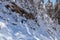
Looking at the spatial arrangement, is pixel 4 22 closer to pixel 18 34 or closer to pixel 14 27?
pixel 14 27

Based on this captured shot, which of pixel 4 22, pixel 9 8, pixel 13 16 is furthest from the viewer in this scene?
pixel 9 8

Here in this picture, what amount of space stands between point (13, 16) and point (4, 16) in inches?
20.5

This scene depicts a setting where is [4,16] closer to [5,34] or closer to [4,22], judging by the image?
[4,22]

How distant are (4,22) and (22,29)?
0.68m

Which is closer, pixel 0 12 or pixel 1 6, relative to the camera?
pixel 0 12

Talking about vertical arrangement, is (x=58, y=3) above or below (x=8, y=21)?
above

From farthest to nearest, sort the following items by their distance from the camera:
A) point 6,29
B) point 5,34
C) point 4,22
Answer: point 4,22
point 6,29
point 5,34

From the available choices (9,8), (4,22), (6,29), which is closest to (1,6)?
(9,8)

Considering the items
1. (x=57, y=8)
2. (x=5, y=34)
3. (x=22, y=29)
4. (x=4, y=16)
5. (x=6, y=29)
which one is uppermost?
(x=57, y=8)

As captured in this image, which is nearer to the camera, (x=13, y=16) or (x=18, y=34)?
(x=18, y=34)

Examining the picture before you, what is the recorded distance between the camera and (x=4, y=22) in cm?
552

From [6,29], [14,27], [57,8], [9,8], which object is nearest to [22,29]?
[14,27]

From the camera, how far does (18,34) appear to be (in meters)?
5.16

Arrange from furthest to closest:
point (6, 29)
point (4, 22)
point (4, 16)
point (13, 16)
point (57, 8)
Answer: point (57, 8)
point (13, 16)
point (4, 16)
point (4, 22)
point (6, 29)
